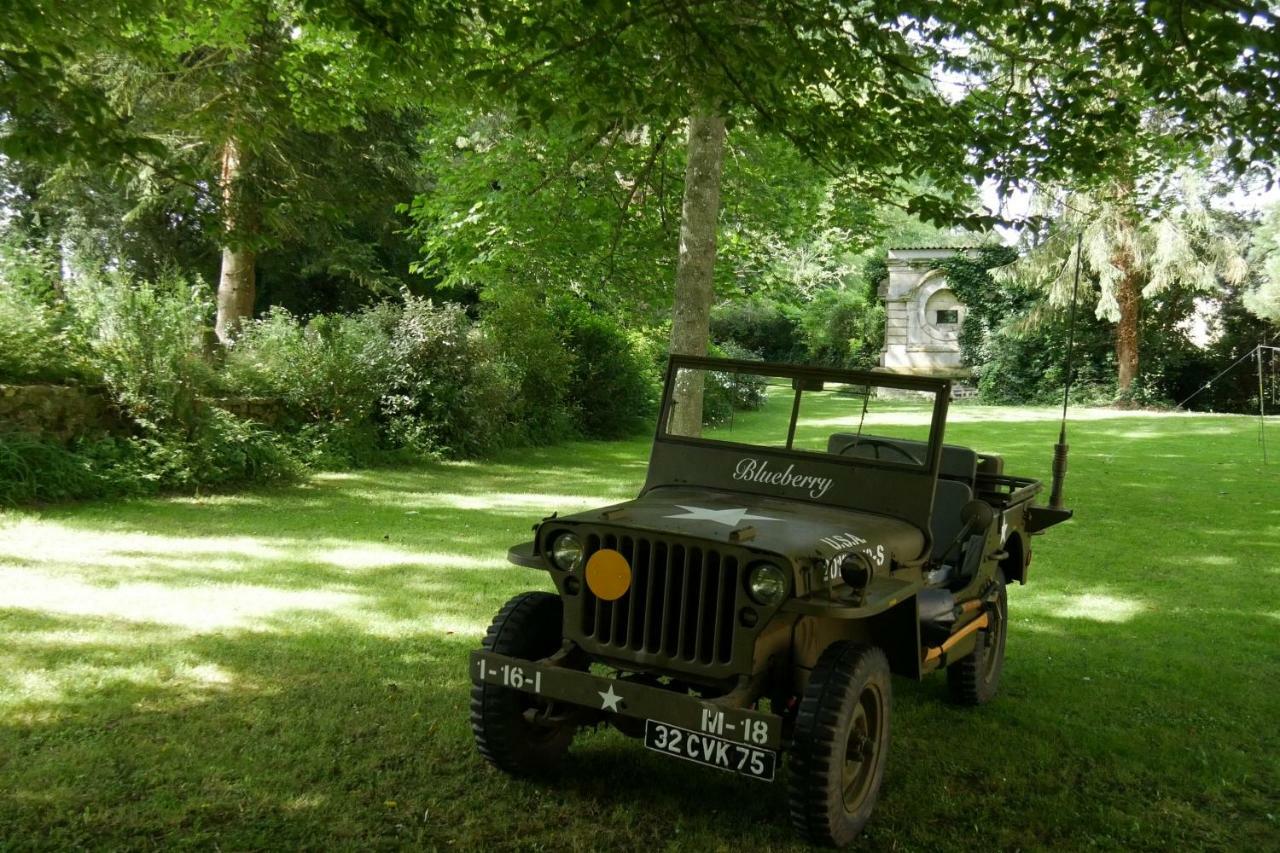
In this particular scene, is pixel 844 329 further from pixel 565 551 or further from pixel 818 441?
pixel 565 551

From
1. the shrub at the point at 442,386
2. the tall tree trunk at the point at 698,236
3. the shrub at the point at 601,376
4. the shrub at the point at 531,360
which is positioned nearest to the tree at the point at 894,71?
the tall tree trunk at the point at 698,236

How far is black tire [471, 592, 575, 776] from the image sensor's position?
4086 millimetres

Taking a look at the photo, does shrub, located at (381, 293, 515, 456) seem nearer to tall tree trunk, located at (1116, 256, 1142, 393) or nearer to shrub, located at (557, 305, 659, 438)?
shrub, located at (557, 305, 659, 438)

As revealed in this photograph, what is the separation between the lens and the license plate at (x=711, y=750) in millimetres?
3420

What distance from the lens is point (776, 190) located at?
1406cm

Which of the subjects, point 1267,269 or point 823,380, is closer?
point 823,380

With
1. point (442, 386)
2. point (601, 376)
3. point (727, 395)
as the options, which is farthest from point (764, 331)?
point (727, 395)

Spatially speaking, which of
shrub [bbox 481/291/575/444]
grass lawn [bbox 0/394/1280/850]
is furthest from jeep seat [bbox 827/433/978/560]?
shrub [bbox 481/291/575/444]

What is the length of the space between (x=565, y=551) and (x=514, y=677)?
0.53 meters

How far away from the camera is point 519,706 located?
414 cm

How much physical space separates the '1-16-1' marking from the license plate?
468mm

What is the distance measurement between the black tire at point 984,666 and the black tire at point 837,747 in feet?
5.28

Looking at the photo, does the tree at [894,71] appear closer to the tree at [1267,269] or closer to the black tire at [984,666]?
the black tire at [984,666]

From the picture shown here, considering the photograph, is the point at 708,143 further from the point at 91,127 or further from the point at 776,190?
the point at 91,127
